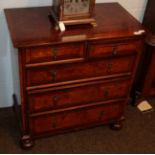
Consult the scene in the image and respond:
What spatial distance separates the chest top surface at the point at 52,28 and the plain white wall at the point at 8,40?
0.05 m

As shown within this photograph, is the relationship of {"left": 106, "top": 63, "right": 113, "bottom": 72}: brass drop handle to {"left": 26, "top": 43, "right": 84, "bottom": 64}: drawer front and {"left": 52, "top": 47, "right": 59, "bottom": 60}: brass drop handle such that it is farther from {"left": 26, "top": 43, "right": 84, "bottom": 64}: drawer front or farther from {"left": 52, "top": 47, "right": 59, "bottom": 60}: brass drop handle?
{"left": 52, "top": 47, "right": 59, "bottom": 60}: brass drop handle

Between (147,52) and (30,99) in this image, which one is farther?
(147,52)

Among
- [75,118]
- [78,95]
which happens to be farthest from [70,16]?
[75,118]

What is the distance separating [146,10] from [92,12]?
0.58 meters

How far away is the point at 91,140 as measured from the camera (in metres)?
1.87

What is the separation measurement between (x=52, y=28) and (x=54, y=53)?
0.14 m

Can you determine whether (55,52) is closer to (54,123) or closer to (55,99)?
(55,99)

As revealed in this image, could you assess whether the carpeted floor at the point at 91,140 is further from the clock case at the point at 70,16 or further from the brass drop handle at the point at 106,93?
the clock case at the point at 70,16

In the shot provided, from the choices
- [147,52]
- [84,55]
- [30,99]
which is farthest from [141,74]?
[30,99]

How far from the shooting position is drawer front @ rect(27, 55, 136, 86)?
4.72ft

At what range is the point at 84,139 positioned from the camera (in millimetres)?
1873

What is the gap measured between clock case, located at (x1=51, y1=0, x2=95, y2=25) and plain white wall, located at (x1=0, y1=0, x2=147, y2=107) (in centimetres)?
25

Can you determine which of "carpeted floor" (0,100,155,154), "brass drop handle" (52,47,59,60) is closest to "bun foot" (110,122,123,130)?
"carpeted floor" (0,100,155,154)

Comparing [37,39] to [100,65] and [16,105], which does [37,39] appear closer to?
[100,65]
